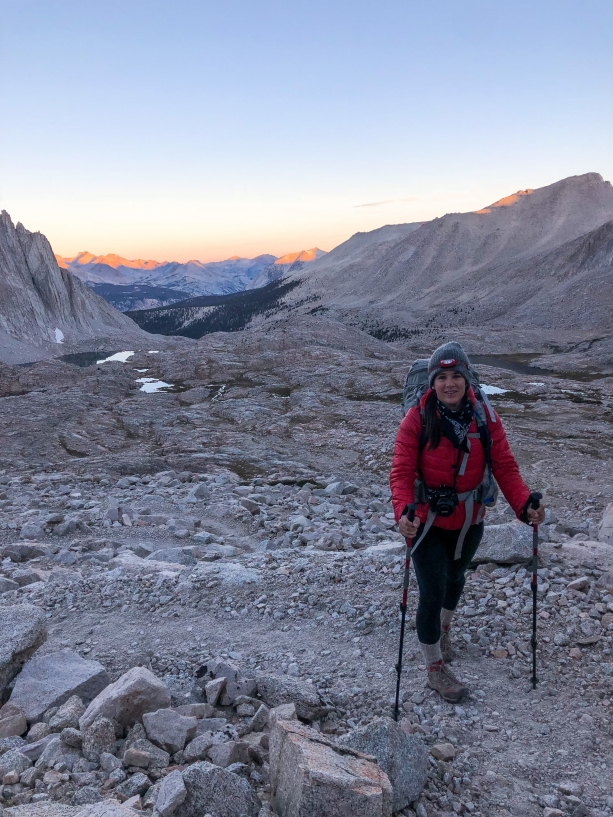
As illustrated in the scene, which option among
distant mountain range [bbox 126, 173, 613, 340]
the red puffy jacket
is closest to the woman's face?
the red puffy jacket

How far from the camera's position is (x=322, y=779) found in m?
3.10

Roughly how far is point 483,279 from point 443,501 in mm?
109220

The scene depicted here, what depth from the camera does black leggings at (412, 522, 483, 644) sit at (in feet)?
15.1

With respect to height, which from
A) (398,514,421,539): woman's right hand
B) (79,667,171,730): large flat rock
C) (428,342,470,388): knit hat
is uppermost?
(428,342,470,388): knit hat

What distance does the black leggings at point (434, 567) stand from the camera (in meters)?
4.61

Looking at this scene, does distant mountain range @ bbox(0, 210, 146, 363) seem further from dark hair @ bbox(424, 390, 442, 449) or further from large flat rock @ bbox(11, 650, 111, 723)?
dark hair @ bbox(424, 390, 442, 449)

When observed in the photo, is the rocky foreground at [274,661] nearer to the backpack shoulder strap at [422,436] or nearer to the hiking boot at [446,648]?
the hiking boot at [446,648]

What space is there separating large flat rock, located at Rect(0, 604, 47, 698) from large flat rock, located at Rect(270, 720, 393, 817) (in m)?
2.80

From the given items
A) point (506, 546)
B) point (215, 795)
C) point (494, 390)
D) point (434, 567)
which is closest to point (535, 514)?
point (434, 567)

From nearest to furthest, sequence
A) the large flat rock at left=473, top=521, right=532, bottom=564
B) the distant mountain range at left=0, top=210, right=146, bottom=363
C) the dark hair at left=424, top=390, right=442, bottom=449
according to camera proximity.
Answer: the dark hair at left=424, top=390, right=442, bottom=449, the large flat rock at left=473, top=521, right=532, bottom=564, the distant mountain range at left=0, top=210, right=146, bottom=363

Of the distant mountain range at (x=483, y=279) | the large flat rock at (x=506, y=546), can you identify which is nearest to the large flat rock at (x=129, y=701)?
the large flat rock at (x=506, y=546)

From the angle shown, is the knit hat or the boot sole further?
the boot sole

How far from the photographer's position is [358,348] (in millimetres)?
53344

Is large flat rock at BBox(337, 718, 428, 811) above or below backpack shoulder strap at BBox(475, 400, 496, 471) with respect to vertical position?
below
